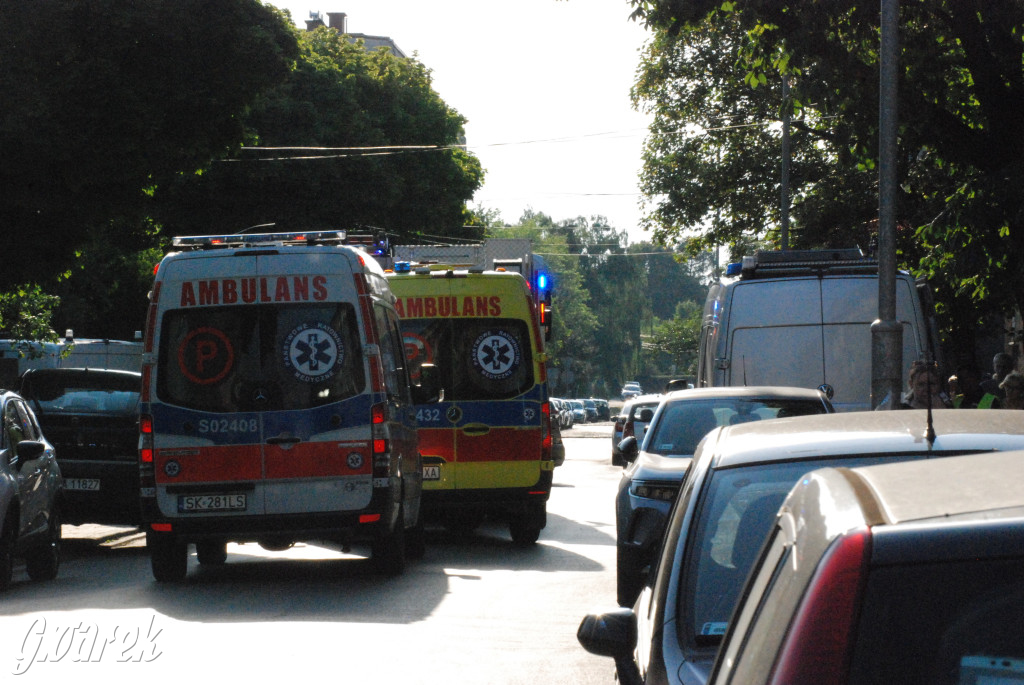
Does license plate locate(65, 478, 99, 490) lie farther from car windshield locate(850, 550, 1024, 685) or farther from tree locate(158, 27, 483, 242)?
tree locate(158, 27, 483, 242)

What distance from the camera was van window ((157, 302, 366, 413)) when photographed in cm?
1188

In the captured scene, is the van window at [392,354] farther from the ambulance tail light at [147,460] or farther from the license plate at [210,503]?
the ambulance tail light at [147,460]

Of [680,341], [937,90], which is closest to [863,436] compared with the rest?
[937,90]

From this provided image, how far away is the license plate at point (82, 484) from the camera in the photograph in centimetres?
1564

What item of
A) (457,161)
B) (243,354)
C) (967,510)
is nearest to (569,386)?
(457,161)

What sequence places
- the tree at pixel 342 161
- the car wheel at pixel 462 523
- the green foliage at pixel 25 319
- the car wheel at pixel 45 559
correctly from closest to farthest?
1. the car wheel at pixel 45 559
2. the car wheel at pixel 462 523
3. the green foliage at pixel 25 319
4. the tree at pixel 342 161

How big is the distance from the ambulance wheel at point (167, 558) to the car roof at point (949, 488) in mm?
10304

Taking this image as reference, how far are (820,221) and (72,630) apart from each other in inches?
1101

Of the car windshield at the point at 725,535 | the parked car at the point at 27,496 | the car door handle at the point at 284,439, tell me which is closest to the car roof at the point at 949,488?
the car windshield at the point at 725,535

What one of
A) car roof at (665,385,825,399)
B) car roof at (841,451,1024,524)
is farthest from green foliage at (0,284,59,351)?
car roof at (841,451,1024,524)

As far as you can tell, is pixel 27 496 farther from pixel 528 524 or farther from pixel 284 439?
pixel 528 524

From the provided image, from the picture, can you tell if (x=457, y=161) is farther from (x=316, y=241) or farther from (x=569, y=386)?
(x=569, y=386)

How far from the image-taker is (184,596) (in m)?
11.2

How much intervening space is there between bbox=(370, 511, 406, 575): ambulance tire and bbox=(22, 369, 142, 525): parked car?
407 cm
